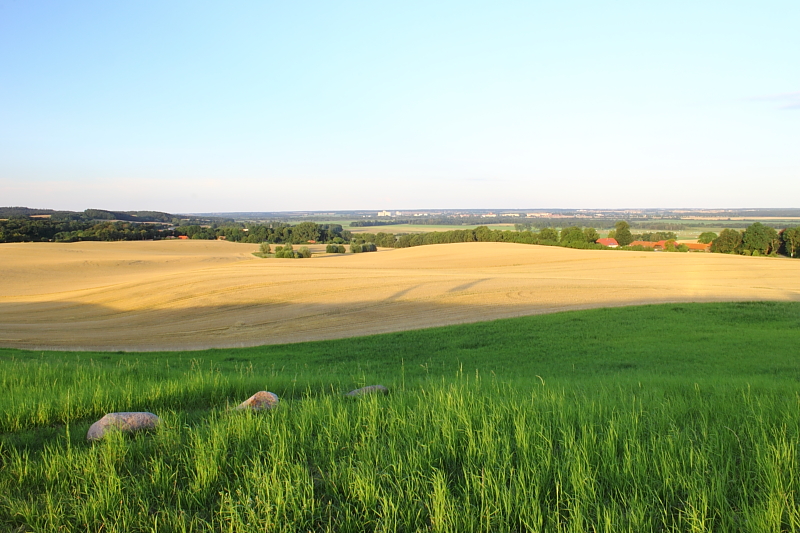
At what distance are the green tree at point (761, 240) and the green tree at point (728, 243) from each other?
0.99m

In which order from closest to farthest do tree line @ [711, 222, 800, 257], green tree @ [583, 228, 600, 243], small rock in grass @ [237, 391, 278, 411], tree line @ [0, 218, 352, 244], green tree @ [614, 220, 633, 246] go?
1. small rock in grass @ [237, 391, 278, 411]
2. tree line @ [711, 222, 800, 257]
3. tree line @ [0, 218, 352, 244]
4. green tree @ [583, 228, 600, 243]
5. green tree @ [614, 220, 633, 246]

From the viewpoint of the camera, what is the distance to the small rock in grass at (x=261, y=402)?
6291 mm

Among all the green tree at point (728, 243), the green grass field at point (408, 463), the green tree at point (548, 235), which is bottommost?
the green tree at point (728, 243)

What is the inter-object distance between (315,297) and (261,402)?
23745mm

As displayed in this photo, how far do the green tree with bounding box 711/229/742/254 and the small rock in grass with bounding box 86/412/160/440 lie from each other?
77.1 m

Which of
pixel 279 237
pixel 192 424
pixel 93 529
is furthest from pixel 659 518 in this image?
pixel 279 237

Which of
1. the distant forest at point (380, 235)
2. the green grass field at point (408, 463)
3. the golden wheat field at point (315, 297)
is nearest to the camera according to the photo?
the green grass field at point (408, 463)

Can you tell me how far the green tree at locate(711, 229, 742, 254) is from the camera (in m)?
66.4

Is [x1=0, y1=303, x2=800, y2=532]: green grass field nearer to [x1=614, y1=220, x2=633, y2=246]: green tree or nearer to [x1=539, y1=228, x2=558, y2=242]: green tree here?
[x1=539, y1=228, x2=558, y2=242]: green tree

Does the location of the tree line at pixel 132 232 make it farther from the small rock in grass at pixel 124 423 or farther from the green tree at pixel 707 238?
the small rock in grass at pixel 124 423

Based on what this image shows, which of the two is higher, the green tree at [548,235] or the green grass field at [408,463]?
the green tree at [548,235]

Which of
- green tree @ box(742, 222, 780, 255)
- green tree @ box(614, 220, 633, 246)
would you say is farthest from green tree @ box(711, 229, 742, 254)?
green tree @ box(614, 220, 633, 246)

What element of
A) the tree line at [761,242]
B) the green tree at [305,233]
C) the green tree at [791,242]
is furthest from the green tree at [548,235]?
the green tree at [305,233]

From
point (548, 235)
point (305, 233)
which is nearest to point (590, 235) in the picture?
point (548, 235)
